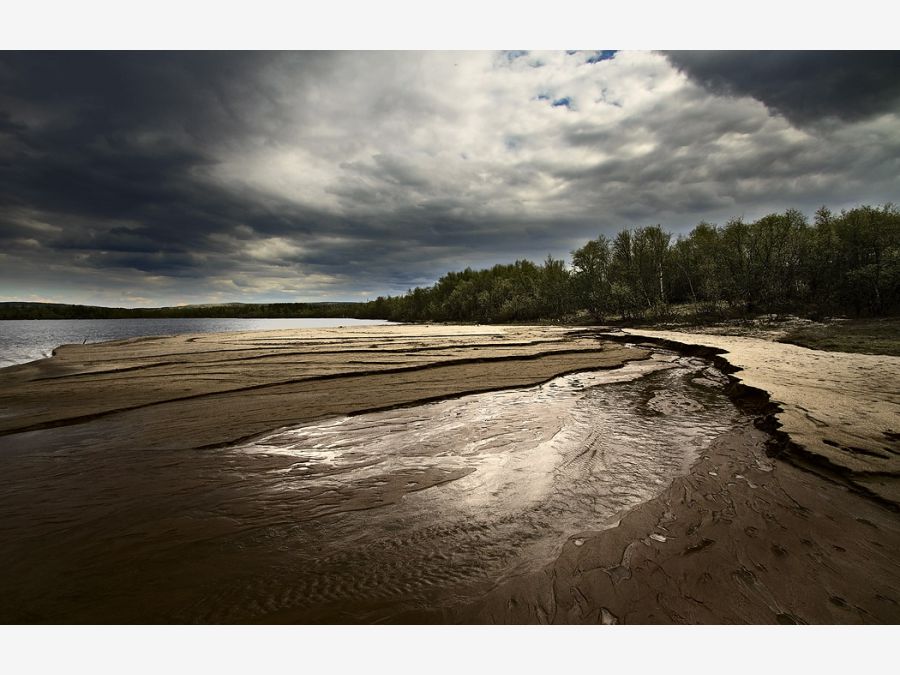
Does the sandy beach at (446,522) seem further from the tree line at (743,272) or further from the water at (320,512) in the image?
the tree line at (743,272)

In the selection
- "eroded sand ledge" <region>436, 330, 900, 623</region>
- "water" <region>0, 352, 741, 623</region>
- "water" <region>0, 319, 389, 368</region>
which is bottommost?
"eroded sand ledge" <region>436, 330, 900, 623</region>

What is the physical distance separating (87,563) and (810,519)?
683 cm

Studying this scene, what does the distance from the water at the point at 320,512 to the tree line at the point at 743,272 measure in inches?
1706

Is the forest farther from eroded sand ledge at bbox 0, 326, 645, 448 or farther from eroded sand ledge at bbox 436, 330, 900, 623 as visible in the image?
eroded sand ledge at bbox 436, 330, 900, 623

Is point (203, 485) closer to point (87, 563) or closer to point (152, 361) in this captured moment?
point (87, 563)

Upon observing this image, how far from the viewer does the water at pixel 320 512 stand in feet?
9.00

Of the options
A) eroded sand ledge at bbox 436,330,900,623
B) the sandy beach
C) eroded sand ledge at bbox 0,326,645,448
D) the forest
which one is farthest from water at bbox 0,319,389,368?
the forest

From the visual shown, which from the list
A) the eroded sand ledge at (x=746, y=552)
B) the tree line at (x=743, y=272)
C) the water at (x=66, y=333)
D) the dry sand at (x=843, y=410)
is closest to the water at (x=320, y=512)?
the eroded sand ledge at (x=746, y=552)

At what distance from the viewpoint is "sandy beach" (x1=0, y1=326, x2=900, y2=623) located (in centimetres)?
266

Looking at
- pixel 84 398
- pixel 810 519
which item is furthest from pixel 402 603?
pixel 84 398

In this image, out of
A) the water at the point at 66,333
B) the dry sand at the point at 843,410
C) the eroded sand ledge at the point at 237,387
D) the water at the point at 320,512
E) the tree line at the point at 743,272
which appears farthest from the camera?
the tree line at the point at 743,272

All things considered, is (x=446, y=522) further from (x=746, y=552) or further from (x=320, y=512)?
(x=746, y=552)

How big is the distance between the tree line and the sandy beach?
39.0 meters

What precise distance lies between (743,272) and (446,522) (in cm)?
5091
